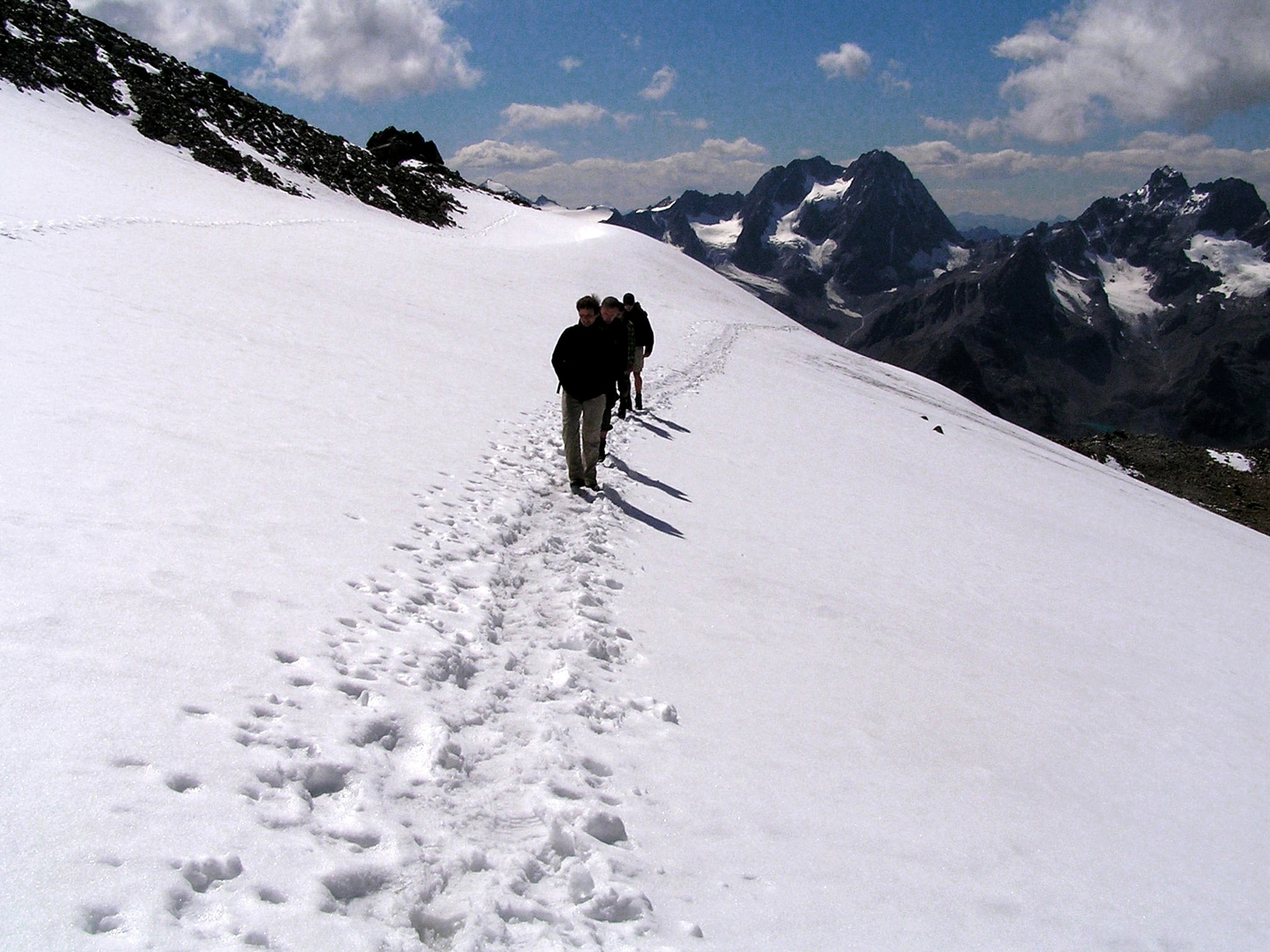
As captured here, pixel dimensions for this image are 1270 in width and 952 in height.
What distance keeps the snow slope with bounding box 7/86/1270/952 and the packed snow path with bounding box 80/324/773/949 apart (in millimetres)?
25

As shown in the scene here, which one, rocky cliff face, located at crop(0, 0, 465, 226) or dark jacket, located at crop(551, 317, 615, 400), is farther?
rocky cliff face, located at crop(0, 0, 465, 226)

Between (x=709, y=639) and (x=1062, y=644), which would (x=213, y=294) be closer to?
(x=709, y=639)

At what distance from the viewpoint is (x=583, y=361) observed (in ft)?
37.2

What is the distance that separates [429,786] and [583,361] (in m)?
7.52

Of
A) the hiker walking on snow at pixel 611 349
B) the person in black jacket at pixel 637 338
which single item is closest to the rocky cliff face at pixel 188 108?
the person in black jacket at pixel 637 338

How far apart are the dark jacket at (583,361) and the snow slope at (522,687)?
1.66 meters

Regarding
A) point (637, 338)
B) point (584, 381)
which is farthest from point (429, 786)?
point (637, 338)

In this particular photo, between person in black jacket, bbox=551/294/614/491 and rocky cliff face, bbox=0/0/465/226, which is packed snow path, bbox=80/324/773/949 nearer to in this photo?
person in black jacket, bbox=551/294/614/491

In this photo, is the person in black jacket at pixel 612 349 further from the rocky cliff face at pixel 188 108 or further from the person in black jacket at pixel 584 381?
the rocky cliff face at pixel 188 108

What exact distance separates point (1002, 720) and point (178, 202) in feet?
119

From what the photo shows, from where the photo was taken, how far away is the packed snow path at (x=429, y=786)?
3697 millimetres

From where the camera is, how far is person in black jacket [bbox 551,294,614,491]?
1130 centimetres

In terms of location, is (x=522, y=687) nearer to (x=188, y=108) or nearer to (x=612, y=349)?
(x=612, y=349)

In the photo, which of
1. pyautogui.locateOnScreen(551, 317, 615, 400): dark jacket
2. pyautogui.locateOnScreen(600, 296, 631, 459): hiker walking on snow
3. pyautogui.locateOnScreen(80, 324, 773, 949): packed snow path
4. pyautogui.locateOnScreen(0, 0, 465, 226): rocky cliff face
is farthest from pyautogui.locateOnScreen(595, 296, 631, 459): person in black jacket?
pyautogui.locateOnScreen(0, 0, 465, 226): rocky cliff face
